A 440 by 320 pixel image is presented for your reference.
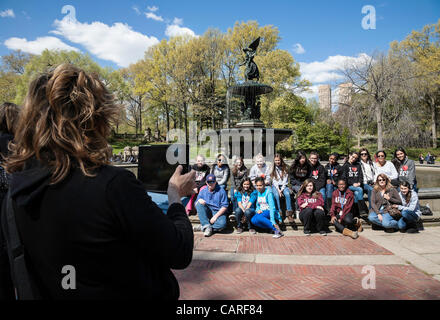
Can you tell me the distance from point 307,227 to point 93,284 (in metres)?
6.24

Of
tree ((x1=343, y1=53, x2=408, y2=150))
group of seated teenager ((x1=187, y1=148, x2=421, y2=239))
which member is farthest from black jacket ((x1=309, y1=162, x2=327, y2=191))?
tree ((x1=343, y1=53, x2=408, y2=150))

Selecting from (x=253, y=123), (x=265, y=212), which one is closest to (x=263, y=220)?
(x=265, y=212)

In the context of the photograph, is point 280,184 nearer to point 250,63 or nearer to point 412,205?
point 412,205

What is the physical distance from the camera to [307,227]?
662 centimetres

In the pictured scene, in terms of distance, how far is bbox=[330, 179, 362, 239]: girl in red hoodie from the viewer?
21.6ft

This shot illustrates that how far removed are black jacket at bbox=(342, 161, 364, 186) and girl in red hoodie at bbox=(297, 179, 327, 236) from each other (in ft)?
4.91

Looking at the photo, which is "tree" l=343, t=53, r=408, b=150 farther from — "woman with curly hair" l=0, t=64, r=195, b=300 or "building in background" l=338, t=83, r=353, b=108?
"woman with curly hair" l=0, t=64, r=195, b=300

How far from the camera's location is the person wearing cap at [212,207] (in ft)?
22.4

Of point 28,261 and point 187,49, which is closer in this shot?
point 28,261

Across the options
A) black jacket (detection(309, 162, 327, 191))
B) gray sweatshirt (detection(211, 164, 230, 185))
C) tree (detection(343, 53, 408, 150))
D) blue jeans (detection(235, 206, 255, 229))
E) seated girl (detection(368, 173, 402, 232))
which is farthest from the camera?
tree (detection(343, 53, 408, 150))

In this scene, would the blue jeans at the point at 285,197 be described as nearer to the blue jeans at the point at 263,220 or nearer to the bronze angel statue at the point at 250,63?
the blue jeans at the point at 263,220

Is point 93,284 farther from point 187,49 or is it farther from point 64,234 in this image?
point 187,49
